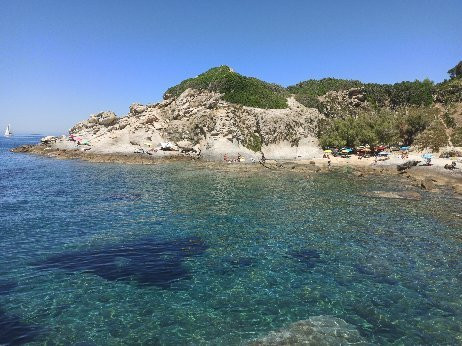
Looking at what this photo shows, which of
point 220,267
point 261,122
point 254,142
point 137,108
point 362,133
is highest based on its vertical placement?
point 137,108

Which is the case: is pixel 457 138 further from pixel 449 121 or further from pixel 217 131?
pixel 217 131

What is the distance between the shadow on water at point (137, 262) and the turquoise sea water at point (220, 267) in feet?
0.37

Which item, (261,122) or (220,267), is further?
(261,122)

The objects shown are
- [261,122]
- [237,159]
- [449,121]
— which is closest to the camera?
[237,159]

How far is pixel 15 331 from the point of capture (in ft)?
44.8

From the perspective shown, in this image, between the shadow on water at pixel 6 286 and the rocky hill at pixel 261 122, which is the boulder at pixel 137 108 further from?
the shadow on water at pixel 6 286

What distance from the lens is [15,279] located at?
712 inches

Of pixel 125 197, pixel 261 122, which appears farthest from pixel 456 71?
pixel 125 197

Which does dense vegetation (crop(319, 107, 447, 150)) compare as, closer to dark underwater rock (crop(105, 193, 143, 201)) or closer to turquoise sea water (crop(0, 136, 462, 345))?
turquoise sea water (crop(0, 136, 462, 345))

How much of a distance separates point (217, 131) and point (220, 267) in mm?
59541

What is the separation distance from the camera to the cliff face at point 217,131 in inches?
3068

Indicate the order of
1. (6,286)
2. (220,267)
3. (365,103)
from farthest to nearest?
(365,103) → (220,267) → (6,286)

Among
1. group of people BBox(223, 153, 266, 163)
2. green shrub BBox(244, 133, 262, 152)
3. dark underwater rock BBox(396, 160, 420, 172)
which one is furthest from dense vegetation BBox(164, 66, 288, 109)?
dark underwater rock BBox(396, 160, 420, 172)

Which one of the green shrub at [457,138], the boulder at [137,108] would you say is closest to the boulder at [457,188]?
the green shrub at [457,138]
